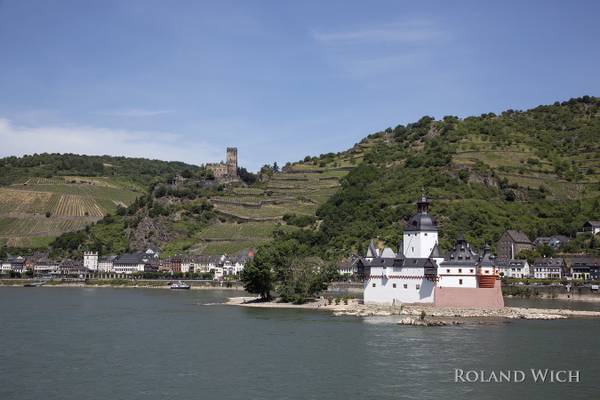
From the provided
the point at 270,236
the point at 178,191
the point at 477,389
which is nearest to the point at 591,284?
the point at 270,236

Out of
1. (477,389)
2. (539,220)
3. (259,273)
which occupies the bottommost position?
(477,389)

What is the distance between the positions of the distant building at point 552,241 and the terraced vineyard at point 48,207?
88193 mm

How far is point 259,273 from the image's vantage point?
69562mm

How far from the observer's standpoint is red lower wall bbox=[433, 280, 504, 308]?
57.3 metres

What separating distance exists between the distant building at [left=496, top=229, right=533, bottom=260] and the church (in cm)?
3748

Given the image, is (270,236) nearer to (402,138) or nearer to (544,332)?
(402,138)

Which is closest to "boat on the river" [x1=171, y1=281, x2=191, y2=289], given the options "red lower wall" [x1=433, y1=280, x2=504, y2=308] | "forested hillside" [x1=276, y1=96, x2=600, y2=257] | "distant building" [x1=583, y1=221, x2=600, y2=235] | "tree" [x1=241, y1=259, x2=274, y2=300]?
"forested hillside" [x1=276, y1=96, x2=600, y2=257]

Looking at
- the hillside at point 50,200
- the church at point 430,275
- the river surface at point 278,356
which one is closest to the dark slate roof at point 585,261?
the church at point 430,275

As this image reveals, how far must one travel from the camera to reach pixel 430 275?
2282 inches

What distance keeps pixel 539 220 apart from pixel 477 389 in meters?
77.8

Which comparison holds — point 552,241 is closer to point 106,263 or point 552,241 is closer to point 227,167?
point 106,263

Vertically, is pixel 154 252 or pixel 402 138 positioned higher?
pixel 402 138

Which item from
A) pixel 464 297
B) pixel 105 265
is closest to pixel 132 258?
pixel 105 265

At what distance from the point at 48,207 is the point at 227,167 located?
46669mm
